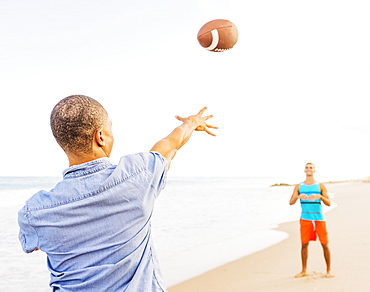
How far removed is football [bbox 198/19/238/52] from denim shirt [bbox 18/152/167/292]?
3771 mm

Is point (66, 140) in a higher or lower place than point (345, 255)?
higher

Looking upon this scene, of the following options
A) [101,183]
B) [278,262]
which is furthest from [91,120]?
[278,262]

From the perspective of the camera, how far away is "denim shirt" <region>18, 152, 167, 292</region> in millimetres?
1397

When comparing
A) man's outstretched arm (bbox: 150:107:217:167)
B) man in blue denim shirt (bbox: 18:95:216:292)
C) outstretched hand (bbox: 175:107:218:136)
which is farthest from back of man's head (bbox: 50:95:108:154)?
outstretched hand (bbox: 175:107:218:136)

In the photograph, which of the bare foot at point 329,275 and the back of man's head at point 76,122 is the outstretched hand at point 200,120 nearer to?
the back of man's head at point 76,122

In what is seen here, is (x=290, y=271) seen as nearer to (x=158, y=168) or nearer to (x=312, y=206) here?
(x=312, y=206)

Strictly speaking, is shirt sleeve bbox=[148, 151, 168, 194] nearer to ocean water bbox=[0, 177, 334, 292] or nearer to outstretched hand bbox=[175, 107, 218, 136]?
outstretched hand bbox=[175, 107, 218, 136]

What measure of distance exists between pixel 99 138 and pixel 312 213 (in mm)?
5639

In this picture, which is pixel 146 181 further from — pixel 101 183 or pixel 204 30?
pixel 204 30

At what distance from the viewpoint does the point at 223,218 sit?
14680mm

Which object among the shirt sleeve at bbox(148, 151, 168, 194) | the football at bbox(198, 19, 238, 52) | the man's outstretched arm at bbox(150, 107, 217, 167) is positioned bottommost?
the shirt sleeve at bbox(148, 151, 168, 194)

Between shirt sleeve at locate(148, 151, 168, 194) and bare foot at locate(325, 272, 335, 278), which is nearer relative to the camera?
shirt sleeve at locate(148, 151, 168, 194)

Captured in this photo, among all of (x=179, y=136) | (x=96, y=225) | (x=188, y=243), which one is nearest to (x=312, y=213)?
(x=188, y=243)

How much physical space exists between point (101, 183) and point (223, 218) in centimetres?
1358
